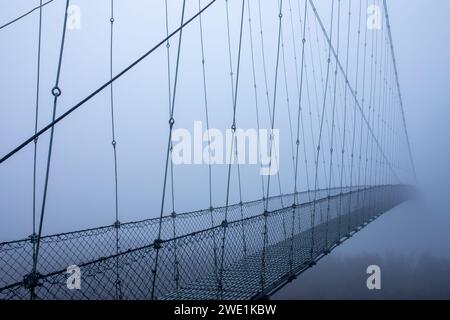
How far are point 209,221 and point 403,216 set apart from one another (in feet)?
178

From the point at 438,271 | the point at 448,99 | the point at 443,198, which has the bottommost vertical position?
the point at 438,271

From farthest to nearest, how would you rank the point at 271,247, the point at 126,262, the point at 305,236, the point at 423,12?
1. the point at 423,12
2. the point at 305,236
3. the point at 271,247
4. the point at 126,262

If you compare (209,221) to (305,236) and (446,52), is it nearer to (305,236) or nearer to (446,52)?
(305,236)

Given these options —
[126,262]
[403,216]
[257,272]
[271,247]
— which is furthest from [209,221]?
[403,216]

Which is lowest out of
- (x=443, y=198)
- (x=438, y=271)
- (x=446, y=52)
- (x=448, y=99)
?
Result: (x=438, y=271)

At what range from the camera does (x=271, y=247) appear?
240 inches

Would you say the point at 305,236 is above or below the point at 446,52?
below

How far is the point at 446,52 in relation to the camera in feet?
290

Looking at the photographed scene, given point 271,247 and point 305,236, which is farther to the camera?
point 305,236
